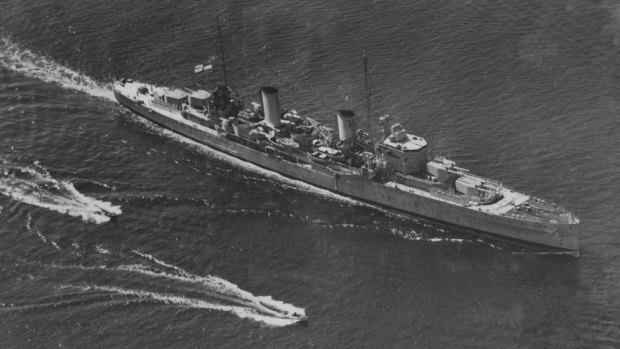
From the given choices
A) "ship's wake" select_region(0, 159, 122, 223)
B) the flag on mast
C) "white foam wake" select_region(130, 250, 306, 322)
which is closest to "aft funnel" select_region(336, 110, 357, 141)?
the flag on mast

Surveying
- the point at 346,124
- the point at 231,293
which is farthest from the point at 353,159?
the point at 231,293

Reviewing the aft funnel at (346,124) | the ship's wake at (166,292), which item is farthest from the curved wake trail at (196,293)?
the aft funnel at (346,124)

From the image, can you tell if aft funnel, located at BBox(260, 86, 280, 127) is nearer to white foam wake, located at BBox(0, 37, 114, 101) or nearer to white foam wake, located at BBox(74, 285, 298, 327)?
white foam wake, located at BBox(0, 37, 114, 101)

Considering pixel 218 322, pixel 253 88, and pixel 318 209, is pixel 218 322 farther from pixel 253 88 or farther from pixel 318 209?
pixel 253 88

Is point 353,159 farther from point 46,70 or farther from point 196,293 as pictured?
point 46,70

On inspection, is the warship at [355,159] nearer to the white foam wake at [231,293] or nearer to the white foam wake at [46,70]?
the white foam wake at [46,70]

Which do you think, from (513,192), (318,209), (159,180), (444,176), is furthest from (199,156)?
(513,192)
